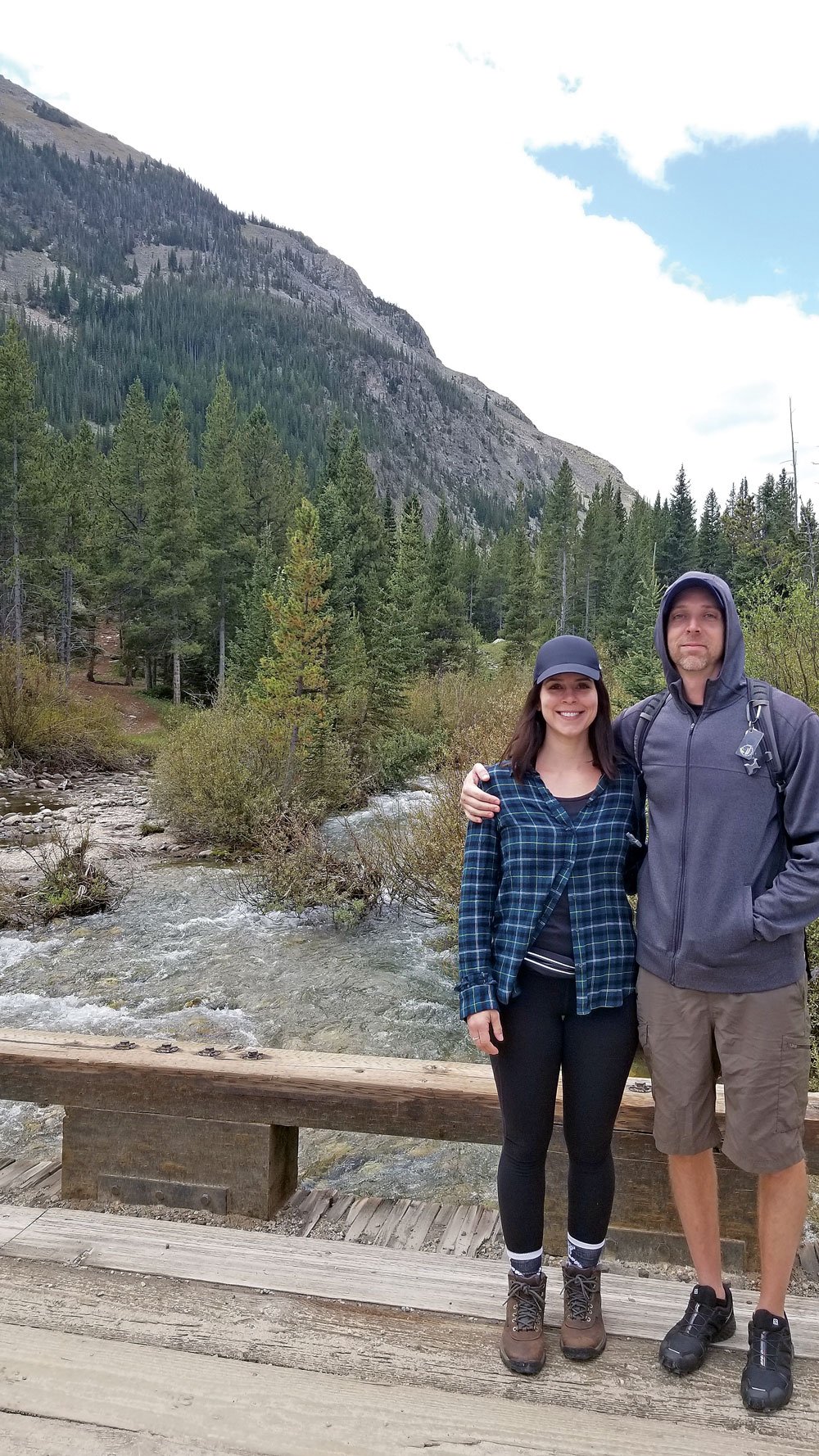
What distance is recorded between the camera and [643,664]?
26047mm

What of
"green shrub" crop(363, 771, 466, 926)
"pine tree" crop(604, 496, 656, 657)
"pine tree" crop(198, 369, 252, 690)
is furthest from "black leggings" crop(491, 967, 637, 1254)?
"pine tree" crop(604, 496, 656, 657)

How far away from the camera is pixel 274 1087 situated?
9.84 feet

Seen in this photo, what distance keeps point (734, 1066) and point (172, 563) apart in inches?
1652

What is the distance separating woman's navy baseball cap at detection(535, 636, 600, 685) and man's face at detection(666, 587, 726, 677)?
0.25m

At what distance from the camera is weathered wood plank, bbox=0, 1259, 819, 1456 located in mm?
2174

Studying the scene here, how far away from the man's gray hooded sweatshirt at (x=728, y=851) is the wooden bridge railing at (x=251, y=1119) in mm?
742

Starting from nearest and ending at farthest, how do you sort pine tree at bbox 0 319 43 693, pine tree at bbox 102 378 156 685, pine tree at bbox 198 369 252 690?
pine tree at bbox 0 319 43 693
pine tree at bbox 102 378 156 685
pine tree at bbox 198 369 252 690

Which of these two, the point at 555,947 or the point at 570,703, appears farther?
the point at 570,703

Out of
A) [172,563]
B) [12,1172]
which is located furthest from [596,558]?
[12,1172]

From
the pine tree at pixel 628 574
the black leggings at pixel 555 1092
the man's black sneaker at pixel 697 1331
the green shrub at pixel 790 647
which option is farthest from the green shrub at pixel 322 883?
the pine tree at pixel 628 574

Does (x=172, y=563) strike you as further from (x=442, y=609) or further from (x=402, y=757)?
(x=402, y=757)

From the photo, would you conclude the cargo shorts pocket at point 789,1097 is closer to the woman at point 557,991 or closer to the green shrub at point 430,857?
the woman at point 557,991

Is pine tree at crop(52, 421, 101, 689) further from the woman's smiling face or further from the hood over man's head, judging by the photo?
the hood over man's head

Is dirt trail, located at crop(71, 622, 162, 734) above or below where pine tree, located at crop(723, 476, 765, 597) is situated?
below
